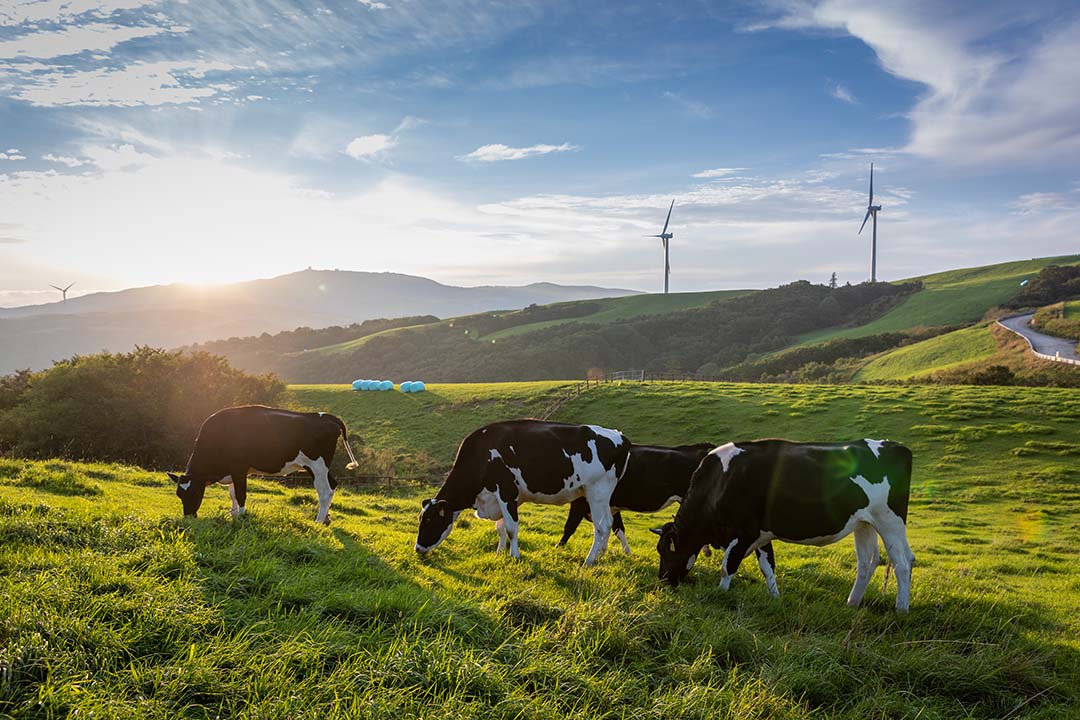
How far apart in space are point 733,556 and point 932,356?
58034 mm

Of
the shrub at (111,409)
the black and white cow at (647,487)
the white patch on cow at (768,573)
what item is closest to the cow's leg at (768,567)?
the white patch on cow at (768,573)

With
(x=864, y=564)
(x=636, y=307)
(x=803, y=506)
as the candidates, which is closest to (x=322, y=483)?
(x=803, y=506)

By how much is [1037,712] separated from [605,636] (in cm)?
386

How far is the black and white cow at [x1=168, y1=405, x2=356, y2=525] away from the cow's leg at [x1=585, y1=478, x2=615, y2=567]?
5.60m

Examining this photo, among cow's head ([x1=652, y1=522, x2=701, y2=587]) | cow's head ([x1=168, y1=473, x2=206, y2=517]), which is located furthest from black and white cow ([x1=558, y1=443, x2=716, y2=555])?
cow's head ([x1=168, y1=473, x2=206, y2=517])

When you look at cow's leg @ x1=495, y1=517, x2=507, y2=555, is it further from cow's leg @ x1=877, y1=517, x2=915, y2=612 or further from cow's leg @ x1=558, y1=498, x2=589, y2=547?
cow's leg @ x1=877, y1=517, x2=915, y2=612

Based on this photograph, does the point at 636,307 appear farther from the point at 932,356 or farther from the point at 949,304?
the point at 932,356

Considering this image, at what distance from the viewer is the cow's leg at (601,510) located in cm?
1061

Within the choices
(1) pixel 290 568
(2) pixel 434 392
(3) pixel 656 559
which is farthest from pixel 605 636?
(2) pixel 434 392

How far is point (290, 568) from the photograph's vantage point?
712 cm

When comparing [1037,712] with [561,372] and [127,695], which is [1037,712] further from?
[561,372]

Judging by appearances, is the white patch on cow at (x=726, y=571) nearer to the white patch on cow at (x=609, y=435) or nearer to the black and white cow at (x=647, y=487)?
the white patch on cow at (x=609, y=435)

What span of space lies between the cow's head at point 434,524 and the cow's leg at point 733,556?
184 inches

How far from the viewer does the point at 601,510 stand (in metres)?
11.0
